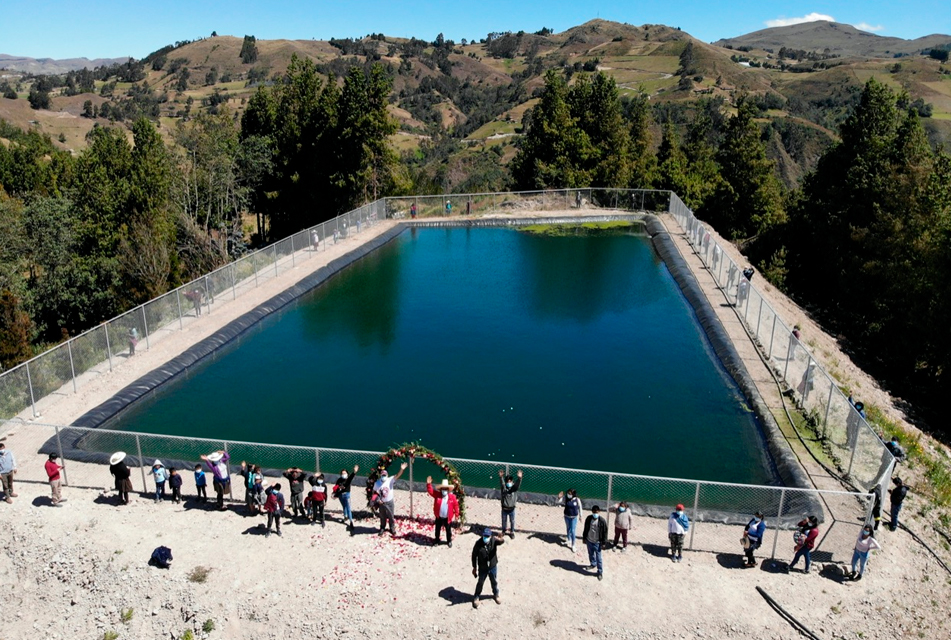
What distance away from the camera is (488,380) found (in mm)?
24719

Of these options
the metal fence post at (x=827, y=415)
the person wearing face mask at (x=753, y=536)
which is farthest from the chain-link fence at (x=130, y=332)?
the metal fence post at (x=827, y=415)

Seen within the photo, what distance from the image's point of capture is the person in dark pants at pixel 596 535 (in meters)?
14.0

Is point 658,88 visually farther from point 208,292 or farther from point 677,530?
point 677,530

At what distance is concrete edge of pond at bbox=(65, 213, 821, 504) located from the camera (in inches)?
761

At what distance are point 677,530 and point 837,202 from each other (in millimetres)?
37555

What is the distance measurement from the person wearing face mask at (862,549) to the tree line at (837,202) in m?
15.6

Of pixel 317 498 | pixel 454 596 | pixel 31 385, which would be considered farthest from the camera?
pixel 31 385

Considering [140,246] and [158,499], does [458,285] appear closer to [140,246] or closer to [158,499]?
[140,246]

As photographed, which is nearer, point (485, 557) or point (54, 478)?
point (485, 557)

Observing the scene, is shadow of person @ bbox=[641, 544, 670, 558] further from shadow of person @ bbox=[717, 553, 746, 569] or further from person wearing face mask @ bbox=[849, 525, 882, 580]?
person wearing face mask @ bbox=[849, 525, 882, 580]

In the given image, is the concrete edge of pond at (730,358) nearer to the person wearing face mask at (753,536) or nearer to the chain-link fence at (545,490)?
the chain-link fence at (545,490)

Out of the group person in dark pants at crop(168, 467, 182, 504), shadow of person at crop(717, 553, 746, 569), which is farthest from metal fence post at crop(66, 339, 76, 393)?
shadow of person at crop(717, 553, 746, 569)

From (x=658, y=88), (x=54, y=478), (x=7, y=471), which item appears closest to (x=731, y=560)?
(x=54, y=478)

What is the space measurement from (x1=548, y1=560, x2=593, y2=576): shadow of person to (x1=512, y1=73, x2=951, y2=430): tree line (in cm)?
1926
